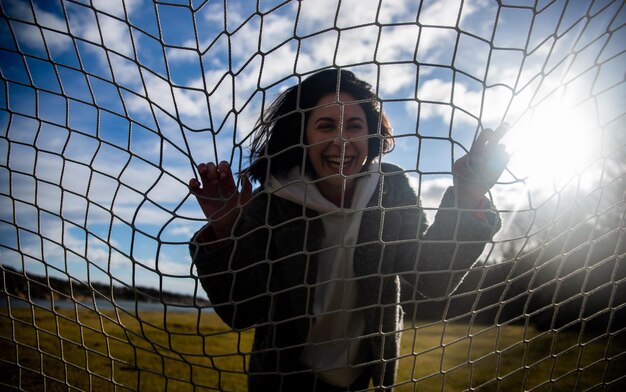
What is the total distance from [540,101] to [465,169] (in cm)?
20

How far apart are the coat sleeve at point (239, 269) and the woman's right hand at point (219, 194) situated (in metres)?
0.04

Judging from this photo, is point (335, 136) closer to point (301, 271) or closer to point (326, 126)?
point (326, 126)

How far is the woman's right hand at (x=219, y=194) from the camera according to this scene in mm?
958

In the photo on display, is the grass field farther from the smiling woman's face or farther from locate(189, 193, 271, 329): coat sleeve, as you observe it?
the smiling woman's face

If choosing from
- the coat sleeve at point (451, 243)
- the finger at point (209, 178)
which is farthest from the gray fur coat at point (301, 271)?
the finger at point (209, 178)

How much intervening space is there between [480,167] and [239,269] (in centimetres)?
58

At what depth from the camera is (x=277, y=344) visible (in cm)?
113

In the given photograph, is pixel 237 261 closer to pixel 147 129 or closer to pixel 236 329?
pixel 236 329

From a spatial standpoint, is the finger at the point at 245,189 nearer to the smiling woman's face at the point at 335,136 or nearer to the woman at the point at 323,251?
the woman at the point at 323,251

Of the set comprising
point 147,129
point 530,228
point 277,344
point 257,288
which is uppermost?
point 147,129

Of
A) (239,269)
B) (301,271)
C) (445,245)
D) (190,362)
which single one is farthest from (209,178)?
(445,245)

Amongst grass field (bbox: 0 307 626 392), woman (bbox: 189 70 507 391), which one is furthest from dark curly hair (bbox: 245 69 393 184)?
grass field (bbox: 0 307 626 392)

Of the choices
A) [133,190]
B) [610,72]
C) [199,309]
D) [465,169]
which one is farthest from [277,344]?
[610,72]

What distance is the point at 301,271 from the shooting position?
1.10 m
